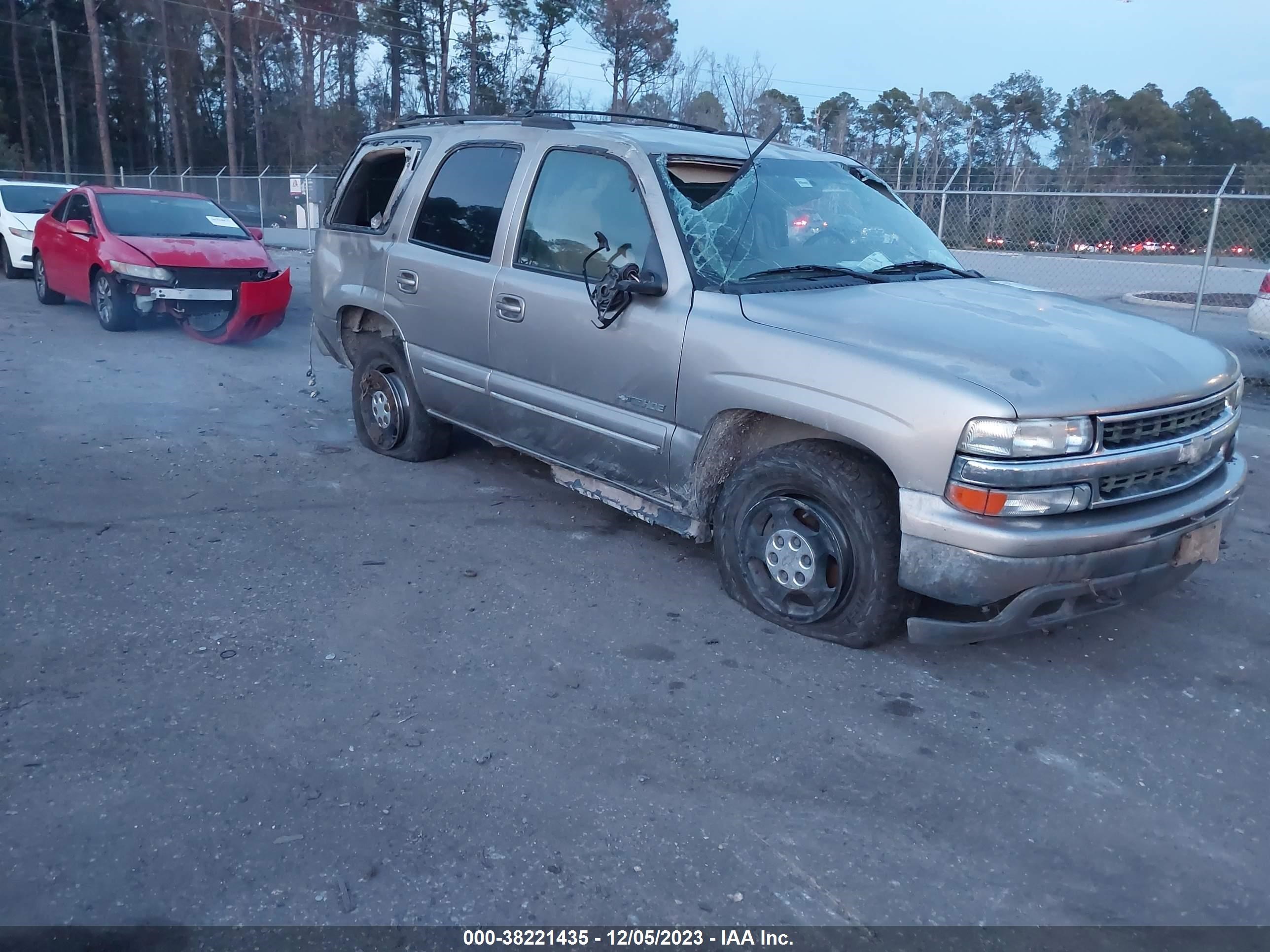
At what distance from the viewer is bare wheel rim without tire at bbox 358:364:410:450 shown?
6332mm

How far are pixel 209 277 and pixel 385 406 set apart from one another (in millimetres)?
5158

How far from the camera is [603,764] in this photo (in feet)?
10.8

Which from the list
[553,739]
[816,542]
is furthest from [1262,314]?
[553,739]

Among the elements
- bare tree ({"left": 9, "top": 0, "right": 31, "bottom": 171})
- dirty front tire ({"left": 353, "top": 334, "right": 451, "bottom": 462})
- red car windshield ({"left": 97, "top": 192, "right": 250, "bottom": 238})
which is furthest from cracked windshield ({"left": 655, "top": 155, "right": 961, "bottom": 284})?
bare tree ({"left": 9, "top": 0, "right": 31, "bottom": 171})

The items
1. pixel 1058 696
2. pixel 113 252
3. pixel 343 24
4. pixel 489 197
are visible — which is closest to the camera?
pixel 1058 696

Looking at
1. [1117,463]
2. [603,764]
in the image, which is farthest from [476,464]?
[1117,463]

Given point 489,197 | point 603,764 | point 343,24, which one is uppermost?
point 343,24

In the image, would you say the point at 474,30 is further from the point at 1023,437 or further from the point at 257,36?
the point at 1023,437

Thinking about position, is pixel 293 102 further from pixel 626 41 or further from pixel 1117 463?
pixel 1117 463

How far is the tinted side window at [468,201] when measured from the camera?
5.38 m

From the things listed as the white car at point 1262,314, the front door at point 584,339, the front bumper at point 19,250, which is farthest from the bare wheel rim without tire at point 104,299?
the white car at point 1262,314

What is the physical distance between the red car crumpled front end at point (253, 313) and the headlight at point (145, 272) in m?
0.68

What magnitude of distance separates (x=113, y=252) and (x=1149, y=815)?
10.8 metres

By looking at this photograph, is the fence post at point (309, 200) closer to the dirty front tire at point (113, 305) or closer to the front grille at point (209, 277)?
the dirty front tire at point (113, 305)
